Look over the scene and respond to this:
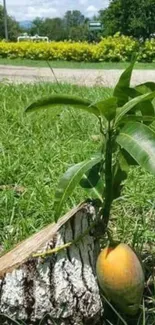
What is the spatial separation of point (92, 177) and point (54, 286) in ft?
0.96

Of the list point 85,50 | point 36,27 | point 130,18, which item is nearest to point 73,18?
point 36,27

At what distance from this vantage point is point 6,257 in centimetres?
178

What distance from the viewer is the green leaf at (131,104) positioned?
4.99 ft

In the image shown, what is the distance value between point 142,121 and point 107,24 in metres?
36.9

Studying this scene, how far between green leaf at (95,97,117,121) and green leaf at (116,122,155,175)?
1.9 inches

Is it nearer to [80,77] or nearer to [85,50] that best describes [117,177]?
[80,77]

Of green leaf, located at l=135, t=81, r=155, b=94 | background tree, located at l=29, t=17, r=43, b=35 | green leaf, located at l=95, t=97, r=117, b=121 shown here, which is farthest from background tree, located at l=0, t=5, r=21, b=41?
→ green leaf, located at l=95, t=97, r=117, b=121

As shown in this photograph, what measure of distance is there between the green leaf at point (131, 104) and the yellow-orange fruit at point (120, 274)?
32 centimetres

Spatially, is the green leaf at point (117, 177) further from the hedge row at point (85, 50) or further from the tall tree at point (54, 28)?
the tall tree at point (54, 28)

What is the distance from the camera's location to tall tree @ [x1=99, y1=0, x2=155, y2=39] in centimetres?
3328

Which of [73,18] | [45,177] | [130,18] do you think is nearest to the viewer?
[45,177]

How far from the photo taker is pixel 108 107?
154 centimetres

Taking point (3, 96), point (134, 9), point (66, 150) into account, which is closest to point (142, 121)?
point (66, 150)

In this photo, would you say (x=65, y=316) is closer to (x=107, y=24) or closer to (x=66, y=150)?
(x=66, y=150)
